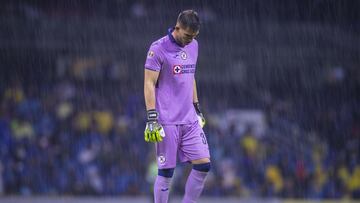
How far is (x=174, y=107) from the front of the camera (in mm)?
7219

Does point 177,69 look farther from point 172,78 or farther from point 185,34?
point 185,34

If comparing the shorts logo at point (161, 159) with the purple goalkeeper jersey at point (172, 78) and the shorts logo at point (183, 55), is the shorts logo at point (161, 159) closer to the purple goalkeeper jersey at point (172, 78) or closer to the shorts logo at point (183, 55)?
the purple goalkeeper jersey at point (172, 78)

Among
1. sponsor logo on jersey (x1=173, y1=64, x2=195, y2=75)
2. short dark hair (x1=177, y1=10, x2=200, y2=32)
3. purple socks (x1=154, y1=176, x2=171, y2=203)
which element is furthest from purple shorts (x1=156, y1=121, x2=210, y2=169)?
short dark hair (x1=177, y1=10, x2=200, y2=32)

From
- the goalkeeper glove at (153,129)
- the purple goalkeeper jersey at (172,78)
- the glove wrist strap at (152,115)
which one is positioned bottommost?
the goalkeeper glove at (153,129)

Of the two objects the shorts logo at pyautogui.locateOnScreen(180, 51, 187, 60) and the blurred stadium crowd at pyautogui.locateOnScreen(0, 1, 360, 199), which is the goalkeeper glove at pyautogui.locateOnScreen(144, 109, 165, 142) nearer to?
the shorts logo at pyautogui.locateOnScreen(180, 51, 187, 60)

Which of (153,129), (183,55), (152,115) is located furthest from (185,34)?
(153,129)

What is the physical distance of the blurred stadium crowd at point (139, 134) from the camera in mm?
16031

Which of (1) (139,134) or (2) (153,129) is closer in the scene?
(2) (153,129)

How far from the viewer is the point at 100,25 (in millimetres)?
17422

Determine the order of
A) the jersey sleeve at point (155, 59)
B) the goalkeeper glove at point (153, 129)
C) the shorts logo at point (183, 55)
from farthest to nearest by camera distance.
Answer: the shorts logo at point (183, 55) → the jersey sleeve at point (155, 59) → the goalkeeper glove at point (153, 129)

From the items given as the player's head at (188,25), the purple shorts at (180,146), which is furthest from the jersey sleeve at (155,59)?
the purple shorts at (180,146)

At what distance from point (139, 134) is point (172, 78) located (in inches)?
382

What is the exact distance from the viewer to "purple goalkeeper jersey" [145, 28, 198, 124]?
7.11 m

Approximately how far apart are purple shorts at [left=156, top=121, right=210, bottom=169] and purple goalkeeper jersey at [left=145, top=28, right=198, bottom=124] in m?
0.08
